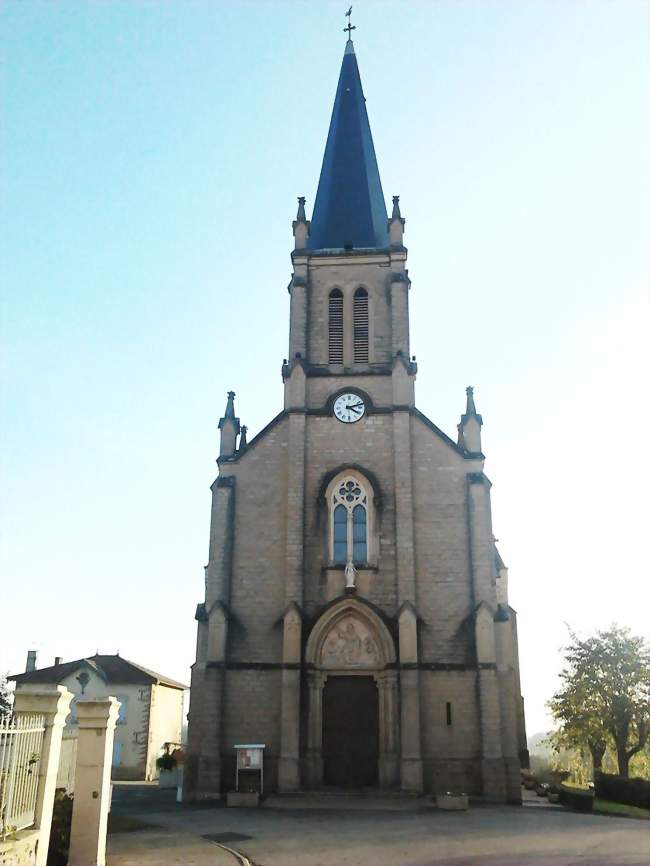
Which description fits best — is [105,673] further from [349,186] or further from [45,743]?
[45,743]

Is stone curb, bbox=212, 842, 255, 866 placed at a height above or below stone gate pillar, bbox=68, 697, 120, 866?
below

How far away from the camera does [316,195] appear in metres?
35.6

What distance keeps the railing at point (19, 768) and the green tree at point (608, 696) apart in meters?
29.2

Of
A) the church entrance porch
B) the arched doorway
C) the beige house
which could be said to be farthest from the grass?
the beige house

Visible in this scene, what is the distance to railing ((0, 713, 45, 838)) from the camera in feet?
32.1

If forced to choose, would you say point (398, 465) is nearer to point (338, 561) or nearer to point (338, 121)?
point (338, 561)

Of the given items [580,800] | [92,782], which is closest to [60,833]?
[92,782]

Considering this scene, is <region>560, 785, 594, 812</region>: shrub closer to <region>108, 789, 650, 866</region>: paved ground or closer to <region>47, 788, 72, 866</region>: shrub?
<region>108, 789, 650, 866</region>: paved ground

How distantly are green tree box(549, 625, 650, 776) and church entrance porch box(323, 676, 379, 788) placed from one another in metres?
14.0

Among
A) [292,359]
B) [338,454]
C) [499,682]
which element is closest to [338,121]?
[292,359]

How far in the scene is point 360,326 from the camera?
30.4m

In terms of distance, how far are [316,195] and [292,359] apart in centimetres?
1010

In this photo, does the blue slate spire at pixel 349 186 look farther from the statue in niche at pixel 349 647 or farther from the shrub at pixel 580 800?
the shrub at pixel 580 800

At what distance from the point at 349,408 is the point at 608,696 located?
17.9 metres
